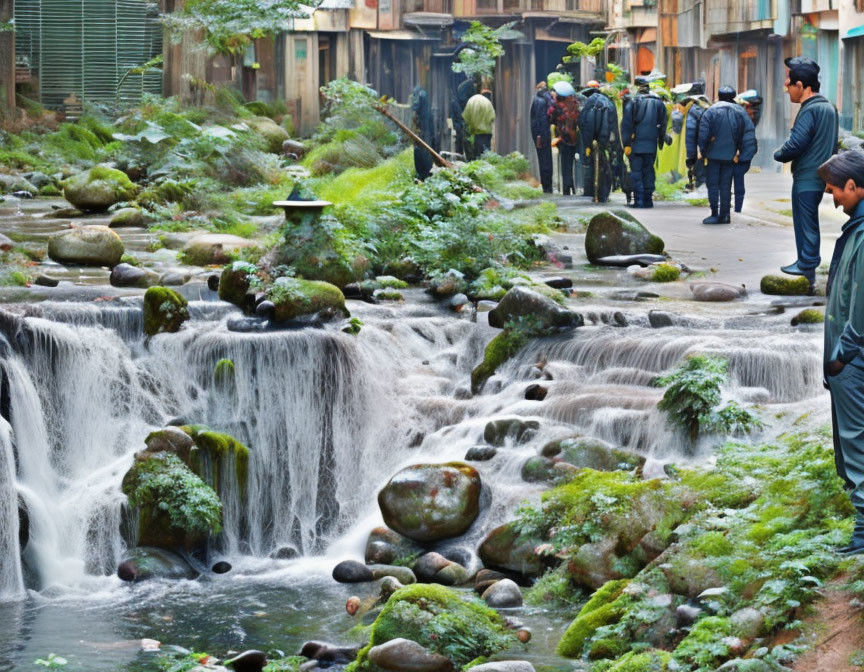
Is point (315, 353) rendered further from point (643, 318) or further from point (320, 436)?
point (643, 318)

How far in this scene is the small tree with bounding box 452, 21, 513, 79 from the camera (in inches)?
1022

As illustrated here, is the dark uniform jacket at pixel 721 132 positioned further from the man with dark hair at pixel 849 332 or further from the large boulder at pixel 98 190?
the man with dark hair at pixel 849 332

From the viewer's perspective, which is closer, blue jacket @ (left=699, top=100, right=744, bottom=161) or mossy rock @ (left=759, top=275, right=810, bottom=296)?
mossy rock @ (left=759, top=275, right=810, bottom=296)

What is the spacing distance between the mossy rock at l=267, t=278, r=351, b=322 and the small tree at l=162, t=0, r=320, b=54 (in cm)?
1555

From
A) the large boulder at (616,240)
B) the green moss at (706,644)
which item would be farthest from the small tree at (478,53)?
→ the green moss at (706,644)

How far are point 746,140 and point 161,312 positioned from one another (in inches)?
354

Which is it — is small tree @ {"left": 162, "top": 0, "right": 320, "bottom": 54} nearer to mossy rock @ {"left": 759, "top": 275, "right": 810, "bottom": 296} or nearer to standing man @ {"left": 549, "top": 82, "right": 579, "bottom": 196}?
standing man @ {"left": 549, "top": 82, "right": 579, "bottom": 196}

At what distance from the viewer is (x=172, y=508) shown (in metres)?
10.5

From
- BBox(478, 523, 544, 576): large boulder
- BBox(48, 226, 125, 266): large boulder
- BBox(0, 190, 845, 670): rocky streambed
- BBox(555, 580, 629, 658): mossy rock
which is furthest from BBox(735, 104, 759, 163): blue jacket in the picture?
BBox(555, 580, 629, 658): mossy rock

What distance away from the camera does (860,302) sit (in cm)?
644

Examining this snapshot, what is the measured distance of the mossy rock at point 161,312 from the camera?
12.5 metres

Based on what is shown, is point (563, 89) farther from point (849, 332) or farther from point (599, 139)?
point (849, 332)

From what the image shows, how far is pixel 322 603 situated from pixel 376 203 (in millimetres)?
7739

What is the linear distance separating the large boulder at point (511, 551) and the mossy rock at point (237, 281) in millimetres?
4469
